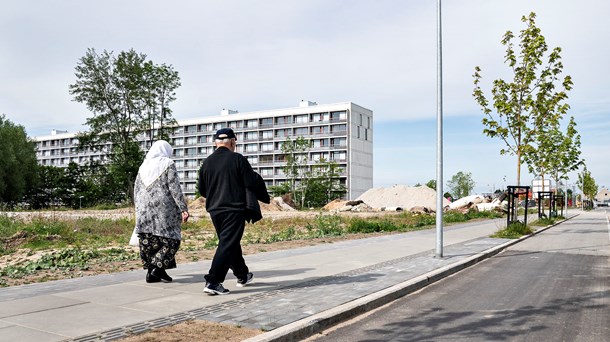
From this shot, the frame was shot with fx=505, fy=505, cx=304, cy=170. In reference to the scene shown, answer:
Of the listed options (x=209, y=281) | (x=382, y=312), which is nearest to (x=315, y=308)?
(x=382, y=312)

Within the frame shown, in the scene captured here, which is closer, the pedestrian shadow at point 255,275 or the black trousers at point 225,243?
the black trousers at point 225,243

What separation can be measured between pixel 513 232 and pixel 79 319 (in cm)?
1592

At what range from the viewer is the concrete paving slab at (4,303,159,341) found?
4.56 m

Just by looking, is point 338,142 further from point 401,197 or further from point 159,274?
point 159,274

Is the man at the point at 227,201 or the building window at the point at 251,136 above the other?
the building window at the point at 251,136

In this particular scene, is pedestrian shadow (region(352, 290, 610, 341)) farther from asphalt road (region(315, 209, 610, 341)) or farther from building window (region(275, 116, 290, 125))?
building window (region(275, 116, 290, 125))

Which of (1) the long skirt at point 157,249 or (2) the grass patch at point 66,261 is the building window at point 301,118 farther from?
(1) the long skirt at point 157,249

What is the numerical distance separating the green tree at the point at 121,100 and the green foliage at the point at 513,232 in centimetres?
3720

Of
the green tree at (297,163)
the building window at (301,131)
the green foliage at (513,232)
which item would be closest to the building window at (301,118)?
the building window at (301,131)

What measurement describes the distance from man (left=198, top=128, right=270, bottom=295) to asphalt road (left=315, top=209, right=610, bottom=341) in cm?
176

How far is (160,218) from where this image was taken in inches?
268

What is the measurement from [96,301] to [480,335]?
420 centimetres

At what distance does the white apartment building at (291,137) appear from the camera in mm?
90375

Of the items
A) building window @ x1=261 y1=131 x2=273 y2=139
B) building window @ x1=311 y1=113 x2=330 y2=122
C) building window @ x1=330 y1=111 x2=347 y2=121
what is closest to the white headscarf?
building window @ x1=330 y1=111 x2=347 y2=121
